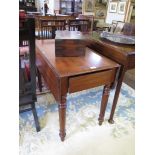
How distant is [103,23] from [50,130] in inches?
201

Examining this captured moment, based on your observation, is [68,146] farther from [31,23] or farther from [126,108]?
[31,23]

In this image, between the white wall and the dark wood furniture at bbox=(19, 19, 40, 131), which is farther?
the white wall

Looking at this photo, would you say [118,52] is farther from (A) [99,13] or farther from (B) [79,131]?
(A) [99,13]

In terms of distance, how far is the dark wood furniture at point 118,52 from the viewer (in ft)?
4.22

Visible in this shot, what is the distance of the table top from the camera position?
3.63 feet

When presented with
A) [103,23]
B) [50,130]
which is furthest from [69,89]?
[103,23]

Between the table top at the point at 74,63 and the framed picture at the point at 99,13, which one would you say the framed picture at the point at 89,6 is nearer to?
the framed picture at the point at 99,13

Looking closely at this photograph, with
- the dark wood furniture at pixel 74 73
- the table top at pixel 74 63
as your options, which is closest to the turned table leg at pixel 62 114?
the dark wood furniture at pixel 74 73

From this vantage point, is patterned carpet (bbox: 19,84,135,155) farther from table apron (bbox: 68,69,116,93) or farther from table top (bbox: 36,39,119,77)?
table top (bbox: 36,39,119,77)

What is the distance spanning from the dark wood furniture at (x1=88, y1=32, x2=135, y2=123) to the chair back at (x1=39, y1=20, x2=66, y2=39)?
814mm

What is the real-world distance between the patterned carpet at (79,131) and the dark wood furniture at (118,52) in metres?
0.18

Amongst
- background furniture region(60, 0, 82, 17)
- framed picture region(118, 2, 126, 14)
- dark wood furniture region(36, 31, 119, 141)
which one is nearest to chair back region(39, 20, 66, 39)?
dark wood furniture region(36, 31, 119, 141)
